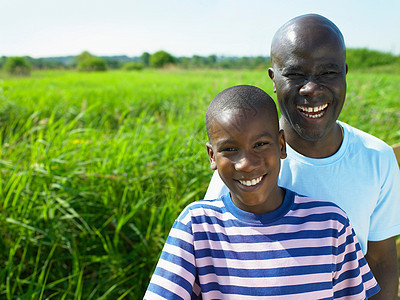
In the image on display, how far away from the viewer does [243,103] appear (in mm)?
1162

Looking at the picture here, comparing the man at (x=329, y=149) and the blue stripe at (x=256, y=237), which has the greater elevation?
the man at (x=329, y=149)

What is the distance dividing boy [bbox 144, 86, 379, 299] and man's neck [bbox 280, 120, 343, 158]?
11.4 inches

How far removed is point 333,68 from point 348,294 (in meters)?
0.77

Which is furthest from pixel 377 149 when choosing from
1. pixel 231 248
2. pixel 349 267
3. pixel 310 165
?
pixel 231 248

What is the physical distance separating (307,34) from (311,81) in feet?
0.55

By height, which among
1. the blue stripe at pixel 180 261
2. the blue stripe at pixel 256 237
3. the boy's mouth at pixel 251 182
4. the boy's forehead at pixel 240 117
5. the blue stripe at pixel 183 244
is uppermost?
the boy's forehead at pixel 240 117

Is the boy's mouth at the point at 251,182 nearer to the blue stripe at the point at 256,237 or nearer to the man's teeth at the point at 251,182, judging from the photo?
the man's teeth at the point at 251,182

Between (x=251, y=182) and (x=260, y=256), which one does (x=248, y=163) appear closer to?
(x=251, y=182)

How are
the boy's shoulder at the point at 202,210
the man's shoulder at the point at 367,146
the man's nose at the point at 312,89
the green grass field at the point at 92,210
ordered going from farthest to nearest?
the green grass field at the point at 92,210, the man's shoulder at the point at 367,146, the man's nose at the point at 312,89, the boy's shoulder at the point at 202,210

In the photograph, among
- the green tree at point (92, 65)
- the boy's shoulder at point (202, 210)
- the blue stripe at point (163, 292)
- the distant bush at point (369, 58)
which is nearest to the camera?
the blue stripe at point (163, 292)

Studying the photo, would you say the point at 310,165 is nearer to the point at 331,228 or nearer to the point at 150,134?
the point at 331,228

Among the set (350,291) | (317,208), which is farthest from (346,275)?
(317,208)

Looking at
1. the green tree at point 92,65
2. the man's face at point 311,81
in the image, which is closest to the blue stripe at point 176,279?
the man's face at point 311,81

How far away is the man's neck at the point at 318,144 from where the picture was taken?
1450 mm
